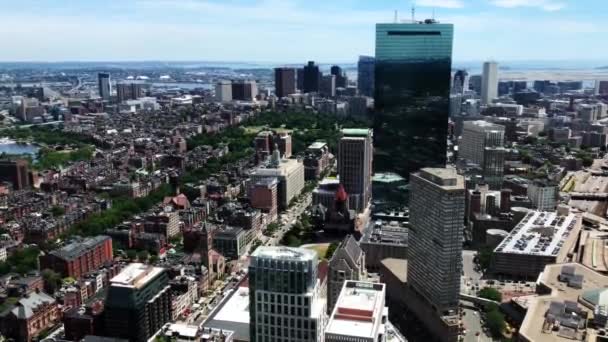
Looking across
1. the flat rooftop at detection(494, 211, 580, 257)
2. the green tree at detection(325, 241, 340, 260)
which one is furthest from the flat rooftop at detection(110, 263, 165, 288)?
the flat rooftop at detection(494, 211, 580, 257)

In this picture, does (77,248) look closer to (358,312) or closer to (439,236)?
(358,312)

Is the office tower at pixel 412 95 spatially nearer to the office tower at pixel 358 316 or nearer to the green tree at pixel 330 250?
the green tree at pixel 330 250

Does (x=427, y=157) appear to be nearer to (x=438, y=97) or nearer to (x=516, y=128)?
(x=438, y=97)

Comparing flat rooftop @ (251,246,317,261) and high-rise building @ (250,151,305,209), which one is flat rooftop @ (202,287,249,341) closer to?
flat rooftop @ (251,246,317,261)

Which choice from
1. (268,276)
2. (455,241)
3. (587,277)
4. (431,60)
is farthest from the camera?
(431,60)

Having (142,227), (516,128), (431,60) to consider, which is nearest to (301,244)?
(142,227)

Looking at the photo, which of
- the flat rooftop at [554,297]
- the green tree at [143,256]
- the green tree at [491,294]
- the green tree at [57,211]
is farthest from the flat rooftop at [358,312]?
the green tree at [57,211]
